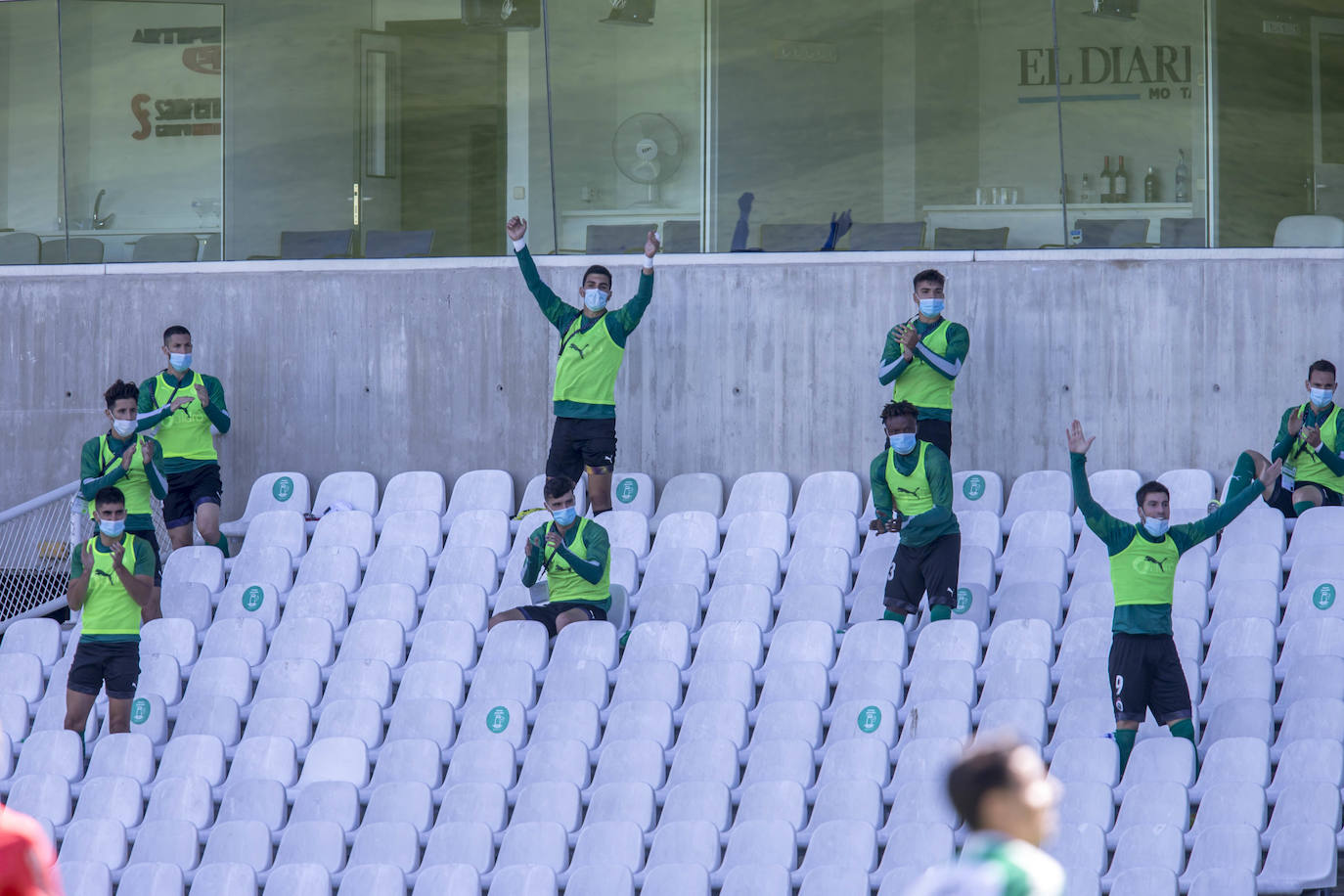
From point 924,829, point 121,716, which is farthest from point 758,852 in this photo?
point 121,716

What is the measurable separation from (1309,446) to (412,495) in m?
4.70

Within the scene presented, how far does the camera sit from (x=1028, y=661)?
7.54 meters

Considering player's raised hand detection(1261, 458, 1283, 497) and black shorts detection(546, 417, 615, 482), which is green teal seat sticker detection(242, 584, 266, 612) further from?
player's raised hand detection(1261, 458, 1283, 497)

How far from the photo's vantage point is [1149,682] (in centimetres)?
706

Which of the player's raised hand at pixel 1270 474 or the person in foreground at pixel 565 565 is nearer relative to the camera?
the player's raised hand at pixel 1270 474

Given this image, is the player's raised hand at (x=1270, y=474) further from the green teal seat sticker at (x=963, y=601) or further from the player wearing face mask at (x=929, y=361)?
the player wearing face mask at (x=929, y=361)

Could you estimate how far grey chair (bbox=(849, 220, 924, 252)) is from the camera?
9820 mm

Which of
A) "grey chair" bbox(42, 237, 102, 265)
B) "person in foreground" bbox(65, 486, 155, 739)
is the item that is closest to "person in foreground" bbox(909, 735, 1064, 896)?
"person in foreground" bbox(65, 486, 155, 739)

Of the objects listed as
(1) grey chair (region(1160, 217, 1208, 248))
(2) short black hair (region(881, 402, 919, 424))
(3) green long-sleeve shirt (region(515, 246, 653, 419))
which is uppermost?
(1) grey chair (region(1160, 217, 1208, 248))

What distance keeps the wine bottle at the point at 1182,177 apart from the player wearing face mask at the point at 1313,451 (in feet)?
4.34

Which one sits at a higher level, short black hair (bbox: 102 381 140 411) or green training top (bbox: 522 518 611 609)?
short black hair (bbox: 102 381 140 411)

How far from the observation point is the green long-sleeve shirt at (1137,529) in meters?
7.15


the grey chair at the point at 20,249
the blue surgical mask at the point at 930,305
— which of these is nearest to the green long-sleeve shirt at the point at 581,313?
the blue surgical mask at the point at 930,305

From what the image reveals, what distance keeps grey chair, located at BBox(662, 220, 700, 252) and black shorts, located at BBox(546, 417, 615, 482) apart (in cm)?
128
